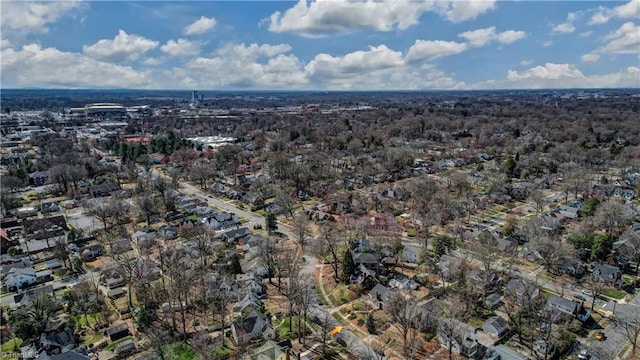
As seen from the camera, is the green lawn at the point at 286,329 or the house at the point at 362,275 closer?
the green lawn at the point at 286,329

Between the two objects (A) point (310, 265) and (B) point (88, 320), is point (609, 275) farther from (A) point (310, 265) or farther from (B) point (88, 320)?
(B) point (88, 320)

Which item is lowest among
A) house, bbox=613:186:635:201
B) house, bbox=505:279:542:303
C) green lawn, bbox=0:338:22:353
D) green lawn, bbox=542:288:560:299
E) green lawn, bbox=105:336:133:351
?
green lawn, bbox=0:338:22:353

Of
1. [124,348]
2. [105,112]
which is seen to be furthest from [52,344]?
[105,112]

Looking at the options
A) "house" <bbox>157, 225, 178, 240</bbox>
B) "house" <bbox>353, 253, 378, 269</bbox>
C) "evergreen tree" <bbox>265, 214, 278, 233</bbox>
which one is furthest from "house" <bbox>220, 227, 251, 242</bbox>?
"house" <bbox>353, 253, 378, 269</bbox>

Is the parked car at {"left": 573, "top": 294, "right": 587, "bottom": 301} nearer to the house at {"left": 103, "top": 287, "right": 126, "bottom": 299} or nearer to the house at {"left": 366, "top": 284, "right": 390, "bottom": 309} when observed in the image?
the house at {"left": 366, "top": 284, "right": 390, "bottom": 309}

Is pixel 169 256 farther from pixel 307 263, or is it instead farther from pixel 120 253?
pixel 307 263

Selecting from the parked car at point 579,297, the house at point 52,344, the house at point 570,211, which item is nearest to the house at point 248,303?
the house at point 52,344

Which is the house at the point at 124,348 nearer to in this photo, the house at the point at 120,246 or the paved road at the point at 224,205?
the house at the point at 120,246

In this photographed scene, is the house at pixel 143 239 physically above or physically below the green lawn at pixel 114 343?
above
